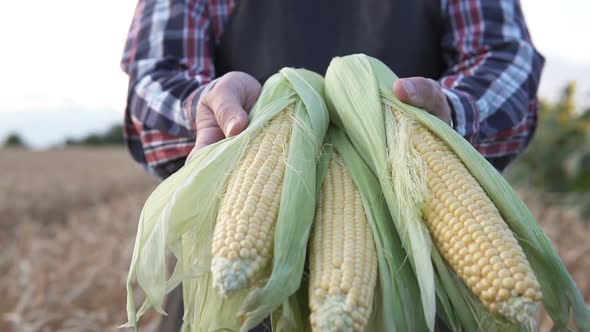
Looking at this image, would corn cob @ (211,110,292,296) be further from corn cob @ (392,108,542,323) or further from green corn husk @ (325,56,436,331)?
corn cob @ (392,108,542,323)

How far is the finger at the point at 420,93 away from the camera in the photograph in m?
1.26

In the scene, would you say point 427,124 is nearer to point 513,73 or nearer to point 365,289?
point 365,289

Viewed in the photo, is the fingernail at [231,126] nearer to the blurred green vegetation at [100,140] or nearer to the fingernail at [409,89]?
the fingernail at [409,89]

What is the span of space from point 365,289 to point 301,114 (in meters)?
0.50

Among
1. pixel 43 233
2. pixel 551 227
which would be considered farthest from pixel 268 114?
pixel 43 233

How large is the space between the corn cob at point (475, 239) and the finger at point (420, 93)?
14 cm

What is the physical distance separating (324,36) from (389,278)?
99 centimetres

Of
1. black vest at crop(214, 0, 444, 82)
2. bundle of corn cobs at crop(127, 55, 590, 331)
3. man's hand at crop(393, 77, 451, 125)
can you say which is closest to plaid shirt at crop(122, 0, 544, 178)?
black vest at crop(214, 0, 444, 82)

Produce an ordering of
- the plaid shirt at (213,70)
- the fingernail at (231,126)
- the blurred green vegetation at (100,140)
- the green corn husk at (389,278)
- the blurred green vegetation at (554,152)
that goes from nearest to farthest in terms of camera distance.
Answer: the green corn husk at (389,278)
the fingernail at (231,126)
the plaid shirt at (213,70)
the blurred green vegetation at (554,152)
the blurred green vegetation at (100,140)

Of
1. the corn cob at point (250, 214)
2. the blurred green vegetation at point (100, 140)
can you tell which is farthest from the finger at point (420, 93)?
the blurred green vegetation at point (100, 140)

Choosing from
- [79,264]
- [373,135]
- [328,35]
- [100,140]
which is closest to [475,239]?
[373,135]

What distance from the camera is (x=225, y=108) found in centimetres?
131

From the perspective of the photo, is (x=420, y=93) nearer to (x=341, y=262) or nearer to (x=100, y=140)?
(x=341, y=262)

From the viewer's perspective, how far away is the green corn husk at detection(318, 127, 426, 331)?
103cm
